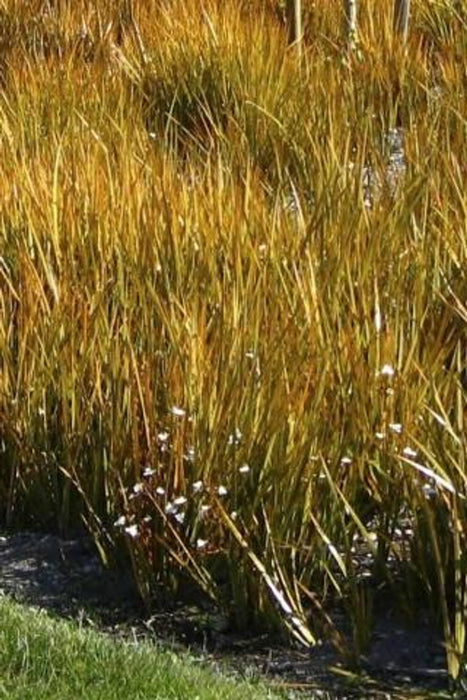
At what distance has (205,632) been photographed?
3760mm

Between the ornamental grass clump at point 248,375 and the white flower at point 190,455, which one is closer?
the ornamental grass clump at point 248,375

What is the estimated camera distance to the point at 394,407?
394cm

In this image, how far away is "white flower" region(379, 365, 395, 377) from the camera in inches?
153

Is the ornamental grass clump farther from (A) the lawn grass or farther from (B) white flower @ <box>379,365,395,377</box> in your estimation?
(A) the lawn grass

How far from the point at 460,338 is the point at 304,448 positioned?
724 millimetres

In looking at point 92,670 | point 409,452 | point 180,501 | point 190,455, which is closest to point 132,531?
point 180,501

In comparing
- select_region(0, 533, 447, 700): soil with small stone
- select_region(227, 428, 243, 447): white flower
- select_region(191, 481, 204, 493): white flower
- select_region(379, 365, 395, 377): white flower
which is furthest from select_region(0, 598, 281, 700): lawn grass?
select_region(379, 365, 395, 377): white flower

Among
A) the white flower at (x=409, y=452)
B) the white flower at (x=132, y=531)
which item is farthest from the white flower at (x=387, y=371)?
the white flower at (x=132, y=531)

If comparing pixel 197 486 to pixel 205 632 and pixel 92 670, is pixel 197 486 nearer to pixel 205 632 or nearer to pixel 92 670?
pixel 205 632

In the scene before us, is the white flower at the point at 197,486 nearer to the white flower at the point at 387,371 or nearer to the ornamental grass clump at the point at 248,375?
the ornamental grass clump at the point at 248,375

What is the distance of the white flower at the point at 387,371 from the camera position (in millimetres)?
3887

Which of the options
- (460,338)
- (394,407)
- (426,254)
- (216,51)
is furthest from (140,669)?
(216,51)

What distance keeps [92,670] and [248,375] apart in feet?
2.82

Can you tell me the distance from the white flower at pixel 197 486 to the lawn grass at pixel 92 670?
38 cm
